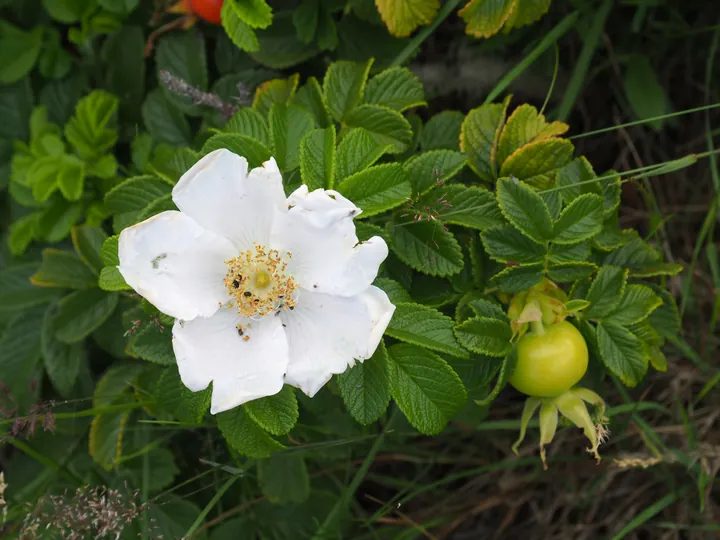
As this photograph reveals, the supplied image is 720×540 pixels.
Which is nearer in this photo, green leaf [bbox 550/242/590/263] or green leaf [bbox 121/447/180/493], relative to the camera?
green leaf [bbox 550/242/590/263]

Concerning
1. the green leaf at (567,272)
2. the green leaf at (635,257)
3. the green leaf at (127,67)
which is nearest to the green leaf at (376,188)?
the green leaf at (567,272)

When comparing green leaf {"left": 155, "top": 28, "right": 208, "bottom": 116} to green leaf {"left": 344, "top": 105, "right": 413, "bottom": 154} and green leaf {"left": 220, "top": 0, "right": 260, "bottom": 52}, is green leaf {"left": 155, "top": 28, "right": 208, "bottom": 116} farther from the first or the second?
green leaf {"left": 344, "top": 105, "right": 413, "bottom": 154}

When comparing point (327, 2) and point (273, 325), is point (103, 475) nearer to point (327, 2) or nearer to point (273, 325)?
point (273, 325)

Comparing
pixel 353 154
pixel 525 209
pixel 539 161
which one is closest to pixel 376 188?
pixel 353 154

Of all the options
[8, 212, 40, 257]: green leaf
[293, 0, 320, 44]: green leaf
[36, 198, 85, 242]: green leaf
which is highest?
[293, 0, 320, 44]: green leaf

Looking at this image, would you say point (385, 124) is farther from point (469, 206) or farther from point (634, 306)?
point (634, 306)

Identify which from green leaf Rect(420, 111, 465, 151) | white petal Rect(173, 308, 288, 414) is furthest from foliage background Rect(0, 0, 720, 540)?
white petal Rect(173, 308, 288, 414)
